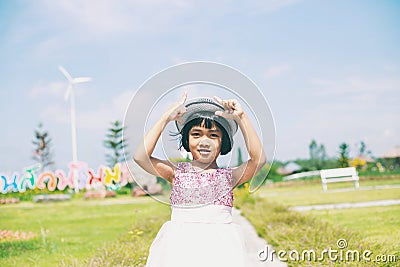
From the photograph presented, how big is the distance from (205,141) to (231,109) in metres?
0.22

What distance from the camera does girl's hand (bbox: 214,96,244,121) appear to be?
103 inches

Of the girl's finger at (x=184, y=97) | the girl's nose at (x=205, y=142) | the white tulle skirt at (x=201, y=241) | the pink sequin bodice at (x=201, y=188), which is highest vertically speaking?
the girl's finger at (x=184, y=97)

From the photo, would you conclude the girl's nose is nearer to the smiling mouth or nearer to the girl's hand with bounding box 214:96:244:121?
the smiling mouth

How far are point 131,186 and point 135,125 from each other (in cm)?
1532

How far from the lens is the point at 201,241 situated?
2.61 metres

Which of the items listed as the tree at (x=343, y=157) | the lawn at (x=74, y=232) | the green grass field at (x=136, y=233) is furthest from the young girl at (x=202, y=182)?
the tree at (x=343, y=157)

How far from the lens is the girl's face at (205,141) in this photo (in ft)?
8.96

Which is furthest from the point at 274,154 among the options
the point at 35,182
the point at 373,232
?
the point at 35,182

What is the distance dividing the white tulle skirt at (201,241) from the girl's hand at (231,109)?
1.51 feet

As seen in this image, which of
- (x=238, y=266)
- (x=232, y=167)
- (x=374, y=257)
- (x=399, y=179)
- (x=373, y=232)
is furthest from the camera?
(x=399, y=179)

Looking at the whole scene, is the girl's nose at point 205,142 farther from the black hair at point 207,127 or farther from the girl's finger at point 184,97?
the girl's finger at point 184,97

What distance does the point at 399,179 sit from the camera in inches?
695

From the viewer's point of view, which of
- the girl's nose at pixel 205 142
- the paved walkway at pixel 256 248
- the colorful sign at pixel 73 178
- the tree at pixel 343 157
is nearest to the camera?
the girl's nose at pixel 205 142

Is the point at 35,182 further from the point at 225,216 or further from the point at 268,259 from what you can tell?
the point at 225,216
